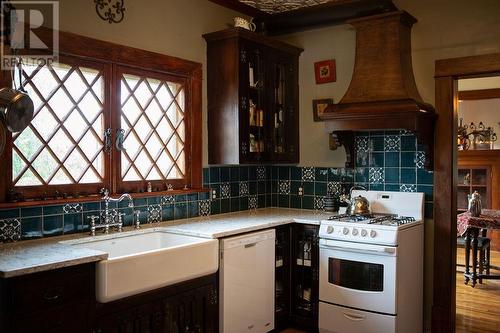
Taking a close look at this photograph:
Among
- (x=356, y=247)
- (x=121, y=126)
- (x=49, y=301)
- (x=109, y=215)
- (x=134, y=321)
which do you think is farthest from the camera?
(x=356, y=247)

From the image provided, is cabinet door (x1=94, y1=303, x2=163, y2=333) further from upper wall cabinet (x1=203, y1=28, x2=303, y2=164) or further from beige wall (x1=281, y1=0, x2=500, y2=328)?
beige wall (x1=281, y1=0, x2=500, y2=328)

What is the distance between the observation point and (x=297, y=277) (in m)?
4.02

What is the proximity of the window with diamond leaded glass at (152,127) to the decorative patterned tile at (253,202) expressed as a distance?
0.90 m

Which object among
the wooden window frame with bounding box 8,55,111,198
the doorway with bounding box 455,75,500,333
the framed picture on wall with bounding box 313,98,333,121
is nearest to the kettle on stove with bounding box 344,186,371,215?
the framed picture on wall with bounding box 313,98,333,121

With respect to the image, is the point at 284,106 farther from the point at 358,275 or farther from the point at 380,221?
the point at 358,275

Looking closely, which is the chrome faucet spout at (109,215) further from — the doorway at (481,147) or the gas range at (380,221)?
the doorway at (481,147)

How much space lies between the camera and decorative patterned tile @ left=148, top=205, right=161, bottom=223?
11.8 feet

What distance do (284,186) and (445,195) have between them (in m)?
1.56

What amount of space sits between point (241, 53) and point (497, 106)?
217 inches

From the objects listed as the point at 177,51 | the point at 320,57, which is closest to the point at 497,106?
the point at 320,57

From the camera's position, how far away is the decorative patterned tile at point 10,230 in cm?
275

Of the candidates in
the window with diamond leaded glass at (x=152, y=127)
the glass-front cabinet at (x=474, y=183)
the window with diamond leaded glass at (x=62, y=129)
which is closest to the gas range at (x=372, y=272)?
the window with diamond leaded glass at (x=152, y=127)

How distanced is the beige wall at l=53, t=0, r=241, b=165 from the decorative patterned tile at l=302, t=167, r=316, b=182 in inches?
41.9

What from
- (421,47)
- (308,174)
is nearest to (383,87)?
(421,47)
